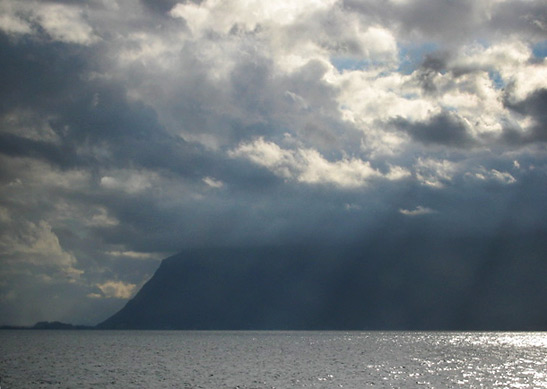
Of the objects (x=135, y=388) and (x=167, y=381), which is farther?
(x=167, y=381)

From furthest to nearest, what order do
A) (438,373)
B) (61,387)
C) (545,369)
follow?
1. (545,369)
2. (438,373)
3. (61,387)

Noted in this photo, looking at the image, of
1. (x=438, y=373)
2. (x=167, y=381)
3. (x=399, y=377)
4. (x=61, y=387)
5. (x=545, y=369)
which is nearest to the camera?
(x=61, y=387)

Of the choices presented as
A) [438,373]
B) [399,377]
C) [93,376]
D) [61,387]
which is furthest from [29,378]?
[438,373]

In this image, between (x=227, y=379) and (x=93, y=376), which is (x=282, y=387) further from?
(x=93, y=376)

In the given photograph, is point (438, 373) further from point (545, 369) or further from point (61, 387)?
point (61, 387)

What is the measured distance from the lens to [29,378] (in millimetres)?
98938

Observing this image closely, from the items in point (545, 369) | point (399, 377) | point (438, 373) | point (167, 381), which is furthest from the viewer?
point (545, 369)

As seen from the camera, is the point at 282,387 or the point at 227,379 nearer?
the point at 282,387

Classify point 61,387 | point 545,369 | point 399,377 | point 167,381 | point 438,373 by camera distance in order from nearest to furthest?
point 61,387
point 167,381
point 399,377
point 438,373
point 545,369

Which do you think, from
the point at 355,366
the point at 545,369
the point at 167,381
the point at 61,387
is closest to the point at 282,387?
the point at 167,381

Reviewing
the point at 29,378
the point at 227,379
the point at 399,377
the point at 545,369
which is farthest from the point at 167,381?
the point at 545,369

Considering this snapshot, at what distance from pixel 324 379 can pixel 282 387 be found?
525 inches

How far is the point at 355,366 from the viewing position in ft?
418

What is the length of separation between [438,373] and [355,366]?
21240 mm
